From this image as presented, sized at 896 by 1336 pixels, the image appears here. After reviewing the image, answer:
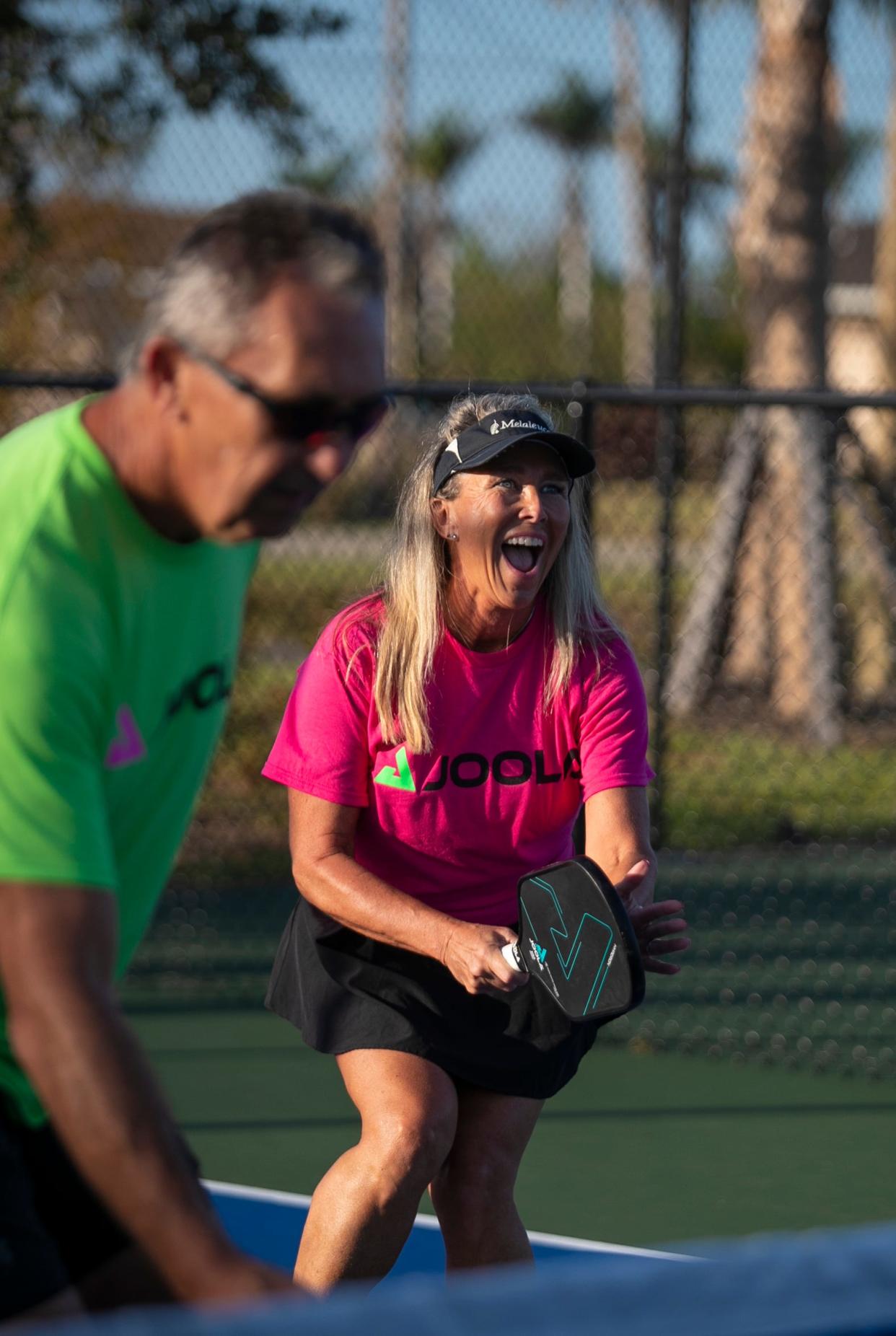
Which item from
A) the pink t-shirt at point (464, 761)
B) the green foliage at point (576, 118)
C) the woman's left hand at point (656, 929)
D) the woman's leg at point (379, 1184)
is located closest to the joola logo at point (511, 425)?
the pink t-shirt at point (464, 761)

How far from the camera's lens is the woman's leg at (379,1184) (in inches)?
120

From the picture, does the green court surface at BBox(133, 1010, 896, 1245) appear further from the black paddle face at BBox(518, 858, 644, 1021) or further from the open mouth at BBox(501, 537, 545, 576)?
the open mouth at BBox(501, 537, 545, 576)

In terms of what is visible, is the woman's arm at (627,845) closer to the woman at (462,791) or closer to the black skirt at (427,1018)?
the woman at (462,791)

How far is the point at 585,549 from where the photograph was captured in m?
3.47

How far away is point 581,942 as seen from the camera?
A: 2.88 metres

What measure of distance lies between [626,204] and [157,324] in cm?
1171

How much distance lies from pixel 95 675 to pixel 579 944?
4.32 feet

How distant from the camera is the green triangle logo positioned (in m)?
3.24

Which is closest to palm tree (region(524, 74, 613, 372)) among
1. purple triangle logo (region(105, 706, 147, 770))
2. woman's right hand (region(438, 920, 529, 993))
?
woman's right hand (region(438, 920, 529, 993))

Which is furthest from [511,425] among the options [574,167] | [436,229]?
[436,229]

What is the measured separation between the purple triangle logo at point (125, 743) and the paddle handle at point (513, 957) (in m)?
1.18

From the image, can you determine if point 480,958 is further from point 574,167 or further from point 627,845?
point 574,167

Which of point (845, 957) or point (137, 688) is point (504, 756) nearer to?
point (137, 688)

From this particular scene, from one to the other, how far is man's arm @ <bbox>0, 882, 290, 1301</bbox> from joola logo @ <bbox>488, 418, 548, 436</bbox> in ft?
5.83
